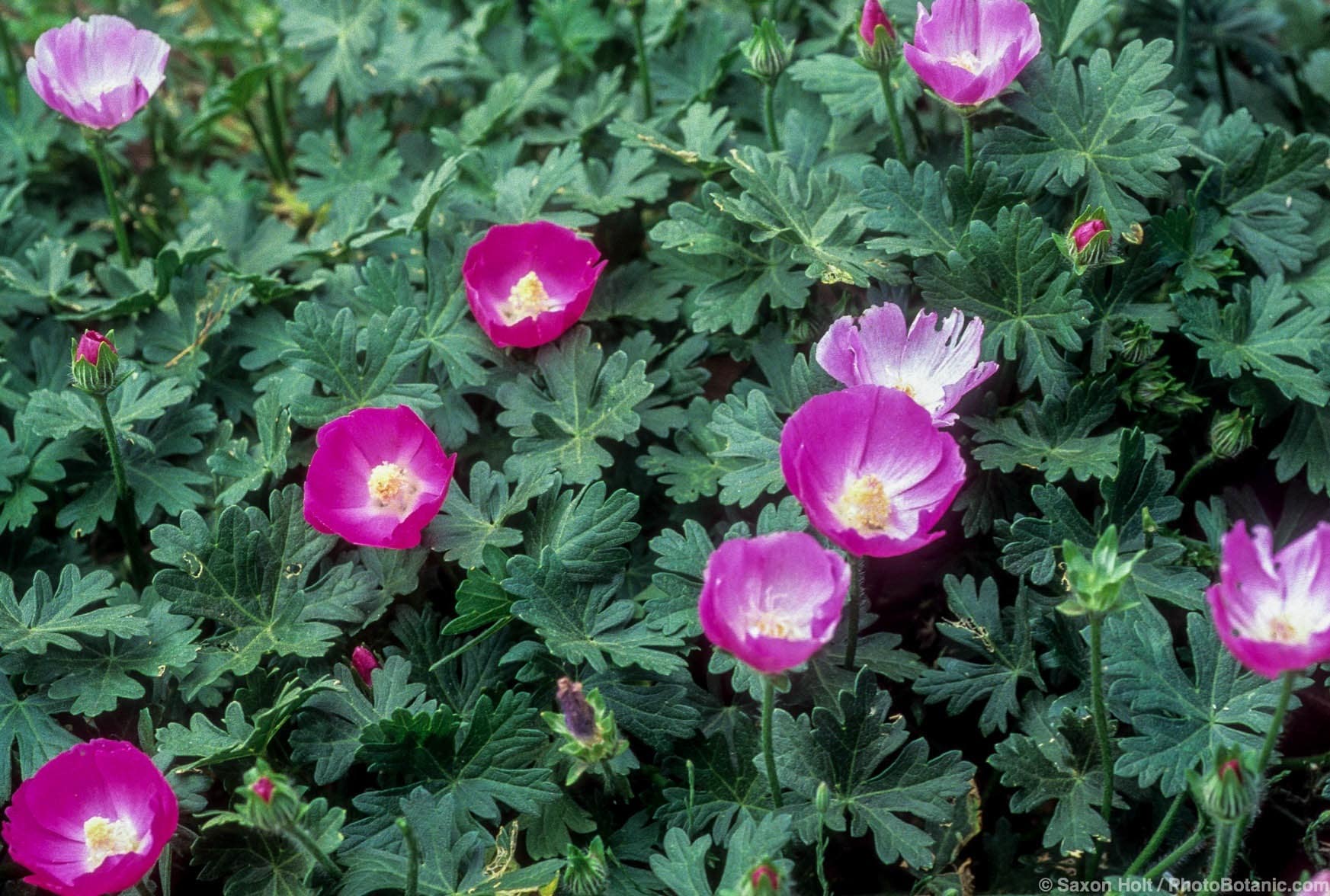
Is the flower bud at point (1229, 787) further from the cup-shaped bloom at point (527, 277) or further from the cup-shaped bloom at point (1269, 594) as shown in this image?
the cup-shaped bloom at point (527, 277)

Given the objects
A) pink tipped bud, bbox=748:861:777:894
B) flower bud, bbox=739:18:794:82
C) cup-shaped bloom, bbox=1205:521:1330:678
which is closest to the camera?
cup-shaped bloom, bbox=1205:521:1330:678

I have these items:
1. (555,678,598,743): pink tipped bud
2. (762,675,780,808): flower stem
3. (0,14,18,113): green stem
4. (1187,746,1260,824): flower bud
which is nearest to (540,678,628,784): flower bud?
(555,678,598,743): pink tipped bud

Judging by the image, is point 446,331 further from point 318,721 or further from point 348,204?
point 318,721

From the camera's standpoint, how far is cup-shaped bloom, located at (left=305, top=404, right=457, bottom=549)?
2055 millimetres

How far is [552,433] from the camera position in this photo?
7.44 feet

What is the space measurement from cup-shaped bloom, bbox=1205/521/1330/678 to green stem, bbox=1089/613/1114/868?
18 cm

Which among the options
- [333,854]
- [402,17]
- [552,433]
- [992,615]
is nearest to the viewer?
[333,854]

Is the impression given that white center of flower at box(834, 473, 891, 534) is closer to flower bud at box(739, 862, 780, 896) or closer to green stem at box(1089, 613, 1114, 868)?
green stem at box(1089, 613, 1114, 868)

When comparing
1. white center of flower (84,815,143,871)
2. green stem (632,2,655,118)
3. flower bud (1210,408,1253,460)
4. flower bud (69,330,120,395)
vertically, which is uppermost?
green stem (632,2,655,118)

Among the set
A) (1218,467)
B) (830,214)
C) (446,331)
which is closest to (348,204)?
(446,331)

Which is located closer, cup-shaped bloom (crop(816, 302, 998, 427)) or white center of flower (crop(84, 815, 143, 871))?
white center of flower (crop(84, 815, 143, 871))

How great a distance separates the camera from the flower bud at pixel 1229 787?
150cm

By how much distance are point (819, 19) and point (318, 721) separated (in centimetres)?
199

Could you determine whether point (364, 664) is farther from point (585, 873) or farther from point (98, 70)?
point (98, 70)
